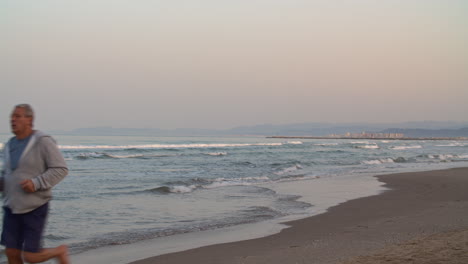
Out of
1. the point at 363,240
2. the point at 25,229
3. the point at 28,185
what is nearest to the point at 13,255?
the point at 25,229

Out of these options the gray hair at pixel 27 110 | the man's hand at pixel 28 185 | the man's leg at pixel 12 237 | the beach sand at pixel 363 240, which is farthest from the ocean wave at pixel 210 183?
the man's hand at pixel 28 185

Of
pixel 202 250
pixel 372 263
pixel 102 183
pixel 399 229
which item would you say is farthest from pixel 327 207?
pixel 102 183

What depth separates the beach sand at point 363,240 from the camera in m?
5.78

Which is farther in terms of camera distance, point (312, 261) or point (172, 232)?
point (172, 232)

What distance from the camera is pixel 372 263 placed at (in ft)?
17.4

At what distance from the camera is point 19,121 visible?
394cm

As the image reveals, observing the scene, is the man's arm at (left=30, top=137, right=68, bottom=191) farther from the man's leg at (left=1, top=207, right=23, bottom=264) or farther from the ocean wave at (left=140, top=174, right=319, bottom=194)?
the ocean wave at (left=140, top=174, right=319, bottom=194)

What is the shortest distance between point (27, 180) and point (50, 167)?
19cm

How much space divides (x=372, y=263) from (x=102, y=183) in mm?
12822

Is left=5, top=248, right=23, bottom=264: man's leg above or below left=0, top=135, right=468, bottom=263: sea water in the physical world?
above

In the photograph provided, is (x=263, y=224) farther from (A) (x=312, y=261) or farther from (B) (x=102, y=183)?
(B) (x=102, y=183)

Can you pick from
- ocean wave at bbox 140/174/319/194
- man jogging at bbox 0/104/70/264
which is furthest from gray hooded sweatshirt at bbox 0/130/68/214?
ocean wave at bbox 140/174/319/194

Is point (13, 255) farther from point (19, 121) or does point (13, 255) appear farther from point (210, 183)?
point (210, 183)

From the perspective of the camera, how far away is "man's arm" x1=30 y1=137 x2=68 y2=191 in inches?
152
